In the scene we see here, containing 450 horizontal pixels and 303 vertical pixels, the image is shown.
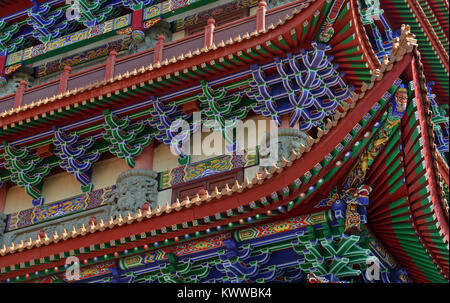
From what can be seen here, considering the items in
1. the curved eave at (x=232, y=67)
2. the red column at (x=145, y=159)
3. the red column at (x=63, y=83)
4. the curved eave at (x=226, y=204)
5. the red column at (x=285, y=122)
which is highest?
the red column at (x=63, y=83)

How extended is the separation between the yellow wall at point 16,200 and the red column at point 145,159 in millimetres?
2900

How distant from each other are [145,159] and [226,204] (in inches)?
166

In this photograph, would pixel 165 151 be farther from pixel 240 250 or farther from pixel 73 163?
pixel 240 250

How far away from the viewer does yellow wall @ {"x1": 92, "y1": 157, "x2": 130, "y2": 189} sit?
1894cm

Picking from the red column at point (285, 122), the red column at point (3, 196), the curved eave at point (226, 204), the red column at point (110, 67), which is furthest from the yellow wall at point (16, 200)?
the red column at point (285, 122)

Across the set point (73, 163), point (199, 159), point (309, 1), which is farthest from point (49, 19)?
point (309, 1)

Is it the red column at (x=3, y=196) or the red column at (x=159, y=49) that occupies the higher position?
the red column at (x=159, y=49)

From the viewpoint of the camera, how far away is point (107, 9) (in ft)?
71.1

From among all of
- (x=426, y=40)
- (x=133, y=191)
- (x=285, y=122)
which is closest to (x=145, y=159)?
(x=133, y=191)

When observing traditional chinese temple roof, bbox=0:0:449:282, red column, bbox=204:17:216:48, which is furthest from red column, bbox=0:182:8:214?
red column, bbox=204:17:216:48

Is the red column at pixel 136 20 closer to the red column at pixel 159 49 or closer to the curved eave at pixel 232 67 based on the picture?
the red column at pixel 159 49

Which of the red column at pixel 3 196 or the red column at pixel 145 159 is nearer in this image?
the red column at pixel 145 159

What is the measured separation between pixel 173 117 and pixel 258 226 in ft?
14.0

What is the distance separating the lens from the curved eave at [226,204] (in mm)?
13984
